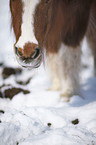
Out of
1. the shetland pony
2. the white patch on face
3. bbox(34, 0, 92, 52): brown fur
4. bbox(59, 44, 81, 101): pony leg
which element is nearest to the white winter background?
bbox(59, 44, 81, 101): pony leg

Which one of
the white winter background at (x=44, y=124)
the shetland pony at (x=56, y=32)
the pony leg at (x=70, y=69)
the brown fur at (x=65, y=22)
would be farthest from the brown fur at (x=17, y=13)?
the pony leg at (x=70, y=69)

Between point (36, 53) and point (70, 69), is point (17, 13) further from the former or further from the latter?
point (70, 69)

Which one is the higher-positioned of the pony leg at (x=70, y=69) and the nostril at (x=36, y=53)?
the nostril at (x=36, y=53)

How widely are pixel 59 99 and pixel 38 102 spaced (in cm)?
35

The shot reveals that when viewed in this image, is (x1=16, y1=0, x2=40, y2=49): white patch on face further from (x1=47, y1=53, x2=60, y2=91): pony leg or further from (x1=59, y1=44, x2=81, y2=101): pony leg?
(x1=47, y1=53, x2=60, y2=91): pony leg

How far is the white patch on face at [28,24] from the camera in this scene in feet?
4.49

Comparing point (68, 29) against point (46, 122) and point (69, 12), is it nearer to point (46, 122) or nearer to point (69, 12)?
point (69, 12)

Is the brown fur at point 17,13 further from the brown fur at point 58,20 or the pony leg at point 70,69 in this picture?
the pony leg at point 70,69

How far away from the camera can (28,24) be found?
1399 mm

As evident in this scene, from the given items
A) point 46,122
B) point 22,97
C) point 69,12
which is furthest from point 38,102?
point 69,12

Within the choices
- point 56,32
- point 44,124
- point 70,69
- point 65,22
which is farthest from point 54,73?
point 44,124

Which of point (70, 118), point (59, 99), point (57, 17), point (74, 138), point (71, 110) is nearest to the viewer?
point (74, 138)

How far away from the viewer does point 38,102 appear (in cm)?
218

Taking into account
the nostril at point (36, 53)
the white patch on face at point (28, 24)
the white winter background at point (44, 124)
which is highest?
the white patch on face at point (28, 24)
